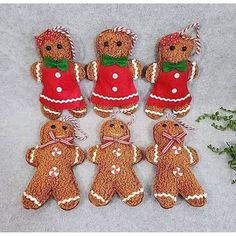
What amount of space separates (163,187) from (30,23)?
658 millimetres

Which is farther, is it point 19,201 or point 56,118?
point 56,118

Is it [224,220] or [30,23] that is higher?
[30,23]

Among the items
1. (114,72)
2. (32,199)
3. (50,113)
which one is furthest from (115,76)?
(32,199)

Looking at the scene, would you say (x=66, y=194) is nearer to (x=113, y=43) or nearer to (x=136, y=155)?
(x=136, y=155)

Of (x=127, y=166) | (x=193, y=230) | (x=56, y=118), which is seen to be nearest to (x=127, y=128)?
(x=127, y=166)

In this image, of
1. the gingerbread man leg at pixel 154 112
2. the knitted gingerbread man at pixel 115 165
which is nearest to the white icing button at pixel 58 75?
the knitted gingerbread man at pixel 115 165

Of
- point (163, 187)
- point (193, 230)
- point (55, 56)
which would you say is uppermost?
point (55, 56)

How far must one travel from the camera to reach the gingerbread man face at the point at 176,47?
1608mm

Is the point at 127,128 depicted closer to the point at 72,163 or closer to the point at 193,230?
the point at 72,163

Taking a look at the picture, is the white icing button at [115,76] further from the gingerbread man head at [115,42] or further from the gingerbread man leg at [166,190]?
the gingerbread man leg at [166,190]

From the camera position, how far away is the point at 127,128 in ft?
5.51

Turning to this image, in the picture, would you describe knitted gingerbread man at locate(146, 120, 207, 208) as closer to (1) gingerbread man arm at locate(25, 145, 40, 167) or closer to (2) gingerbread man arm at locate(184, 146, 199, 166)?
(2) gingerbread man arm at locate(184, 146, 199, 166)

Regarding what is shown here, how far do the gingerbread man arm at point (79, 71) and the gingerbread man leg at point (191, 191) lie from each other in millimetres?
452

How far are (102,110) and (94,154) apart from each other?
16 cm
